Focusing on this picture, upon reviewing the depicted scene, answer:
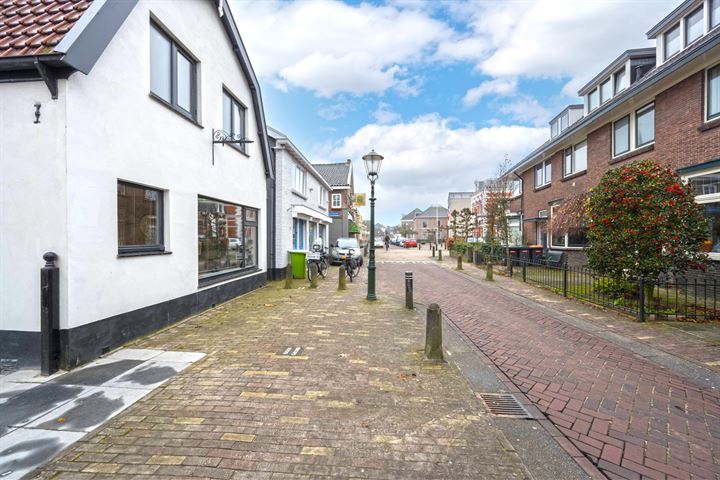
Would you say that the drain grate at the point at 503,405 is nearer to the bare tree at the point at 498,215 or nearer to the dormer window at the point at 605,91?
the bare tree at the point at 498,215

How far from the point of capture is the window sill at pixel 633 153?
11539 mm

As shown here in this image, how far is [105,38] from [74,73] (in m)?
0.76

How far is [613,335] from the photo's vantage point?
630 centimetres

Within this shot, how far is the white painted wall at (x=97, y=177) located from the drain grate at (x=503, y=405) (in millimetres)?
5399

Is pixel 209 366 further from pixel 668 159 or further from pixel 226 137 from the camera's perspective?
pixel 668 159

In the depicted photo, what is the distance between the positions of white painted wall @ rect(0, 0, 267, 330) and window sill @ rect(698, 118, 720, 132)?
13550 mm

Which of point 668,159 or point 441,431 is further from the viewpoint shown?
point 668,159

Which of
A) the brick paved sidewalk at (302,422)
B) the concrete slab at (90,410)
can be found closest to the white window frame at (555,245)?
the brick paved sidewalk at (302,422)

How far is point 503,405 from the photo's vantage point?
3691mm

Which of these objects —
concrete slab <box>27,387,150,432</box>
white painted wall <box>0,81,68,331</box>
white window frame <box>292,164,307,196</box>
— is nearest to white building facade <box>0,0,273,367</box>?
white painted wall <box>0,81,68,331</box>

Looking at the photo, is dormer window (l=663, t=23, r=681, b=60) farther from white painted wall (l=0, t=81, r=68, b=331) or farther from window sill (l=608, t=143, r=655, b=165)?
white painted wall (l=0, t=81, r=68, b=331)

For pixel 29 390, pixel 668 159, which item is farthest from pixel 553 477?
Result: pixel 668 159

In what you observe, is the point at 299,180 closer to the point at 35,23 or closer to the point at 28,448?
the point at 35,23

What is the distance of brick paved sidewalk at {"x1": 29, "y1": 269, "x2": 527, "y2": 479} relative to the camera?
2646 mm
